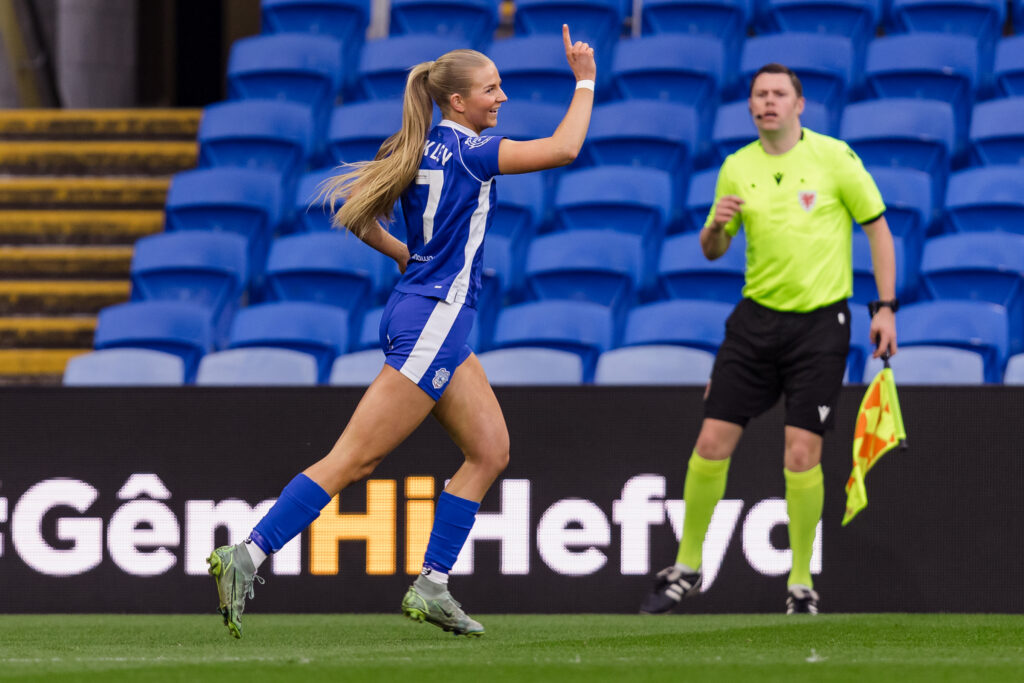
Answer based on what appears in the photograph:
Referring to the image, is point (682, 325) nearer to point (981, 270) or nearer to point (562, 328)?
point (562, 328)

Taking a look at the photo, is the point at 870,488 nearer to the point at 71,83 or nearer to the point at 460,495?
the point at 460,495

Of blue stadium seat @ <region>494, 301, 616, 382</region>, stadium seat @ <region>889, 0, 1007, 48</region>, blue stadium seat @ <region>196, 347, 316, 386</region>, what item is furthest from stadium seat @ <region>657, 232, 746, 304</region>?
stadium seat @ <region>889, 0, 1007, 48</region>

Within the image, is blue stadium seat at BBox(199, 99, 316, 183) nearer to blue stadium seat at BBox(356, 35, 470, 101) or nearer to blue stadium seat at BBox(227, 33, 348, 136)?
blue stadium seat at BBox(227, 33, 348, 136)

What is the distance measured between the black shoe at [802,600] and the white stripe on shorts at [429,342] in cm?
178

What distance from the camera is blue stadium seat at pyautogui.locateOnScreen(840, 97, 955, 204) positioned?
7918mm

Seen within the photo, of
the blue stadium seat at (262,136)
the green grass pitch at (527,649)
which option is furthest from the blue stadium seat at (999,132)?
the blue stadium seat at (262,136)

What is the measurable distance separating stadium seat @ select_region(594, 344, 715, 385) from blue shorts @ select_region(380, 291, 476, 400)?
2.71m

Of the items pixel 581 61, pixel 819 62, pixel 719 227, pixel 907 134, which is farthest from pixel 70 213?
pixel 581 61

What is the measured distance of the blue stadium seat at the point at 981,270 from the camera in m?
7.03

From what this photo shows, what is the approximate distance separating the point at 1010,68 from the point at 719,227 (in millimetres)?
4196

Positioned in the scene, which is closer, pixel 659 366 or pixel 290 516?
pixel 290 516

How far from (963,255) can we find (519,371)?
229 cm

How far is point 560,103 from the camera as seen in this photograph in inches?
344

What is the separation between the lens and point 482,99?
3.88m
